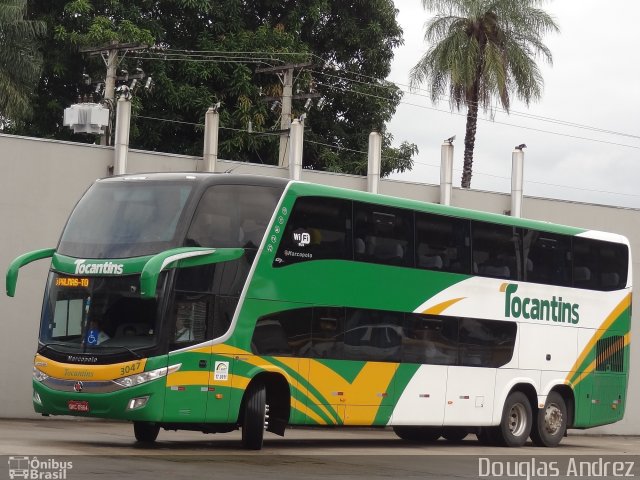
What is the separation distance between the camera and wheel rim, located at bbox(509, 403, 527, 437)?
78.9 ft

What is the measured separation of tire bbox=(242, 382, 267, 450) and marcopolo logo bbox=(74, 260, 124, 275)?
267cm

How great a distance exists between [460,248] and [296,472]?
27.2ft

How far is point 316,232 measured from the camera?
767 inches

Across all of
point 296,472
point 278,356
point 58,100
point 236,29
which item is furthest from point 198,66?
point 296,472

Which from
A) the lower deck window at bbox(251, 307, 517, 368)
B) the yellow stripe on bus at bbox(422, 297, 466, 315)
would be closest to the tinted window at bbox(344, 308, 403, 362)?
the lower deck window at bbox(251, 307, 517, 368)

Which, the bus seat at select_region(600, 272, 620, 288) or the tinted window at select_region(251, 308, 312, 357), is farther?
the bus seat at select_region(600, 272, 620, 288)

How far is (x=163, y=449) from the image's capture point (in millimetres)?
18219

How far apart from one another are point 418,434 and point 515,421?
6.65 feet

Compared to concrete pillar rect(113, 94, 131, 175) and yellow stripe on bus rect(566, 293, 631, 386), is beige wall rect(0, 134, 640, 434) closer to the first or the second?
concrete pillar rect(113, 94, 131, 175)

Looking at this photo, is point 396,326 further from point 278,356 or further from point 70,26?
point 70,26

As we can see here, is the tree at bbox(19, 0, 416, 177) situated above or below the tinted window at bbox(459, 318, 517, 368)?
above

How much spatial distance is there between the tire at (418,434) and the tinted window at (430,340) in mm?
2598

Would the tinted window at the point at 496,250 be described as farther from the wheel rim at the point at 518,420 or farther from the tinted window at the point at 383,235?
the wheel rim at the point at 518,420

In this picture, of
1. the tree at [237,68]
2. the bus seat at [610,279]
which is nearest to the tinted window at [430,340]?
the bus seat at [610,279]
